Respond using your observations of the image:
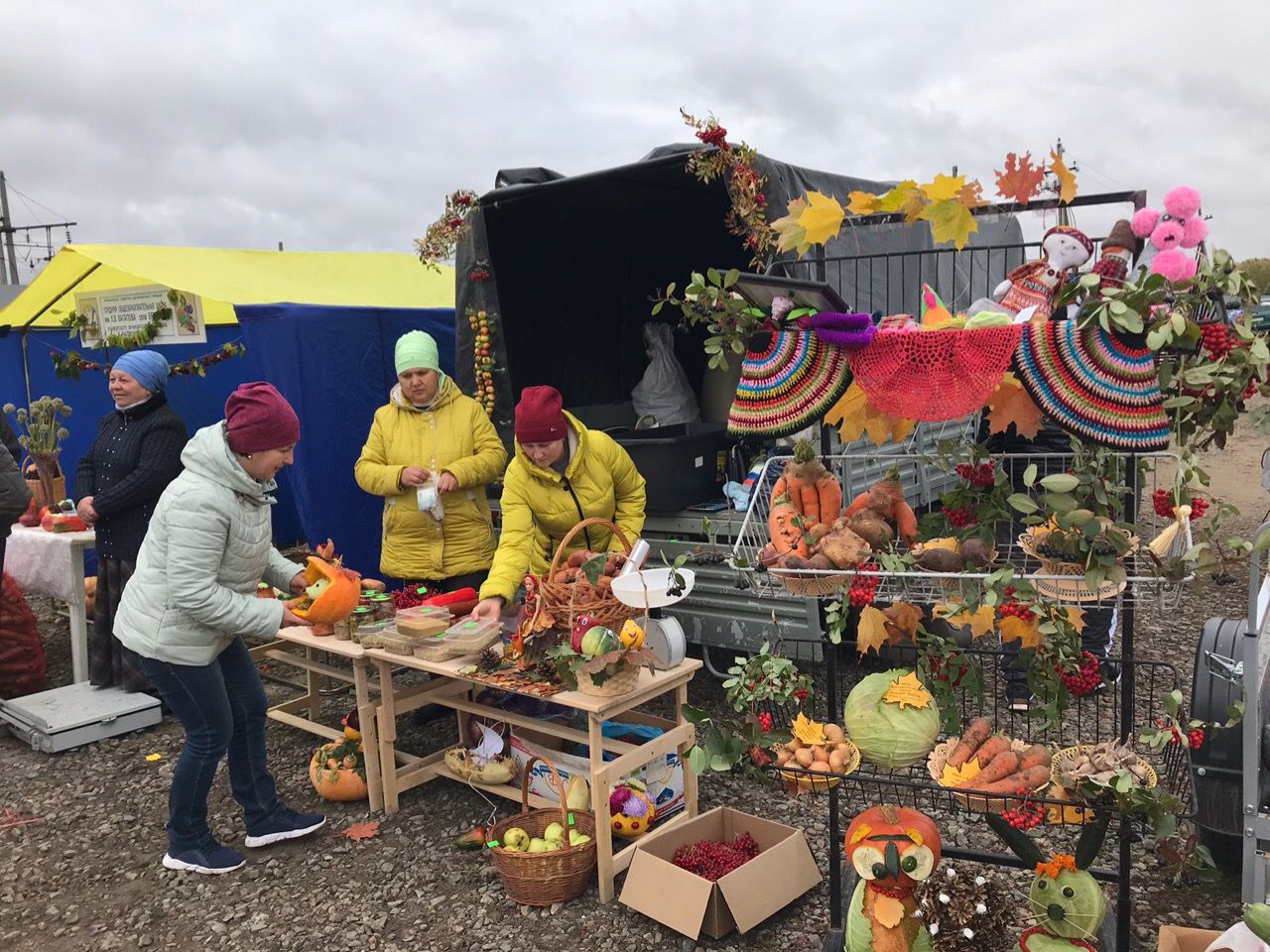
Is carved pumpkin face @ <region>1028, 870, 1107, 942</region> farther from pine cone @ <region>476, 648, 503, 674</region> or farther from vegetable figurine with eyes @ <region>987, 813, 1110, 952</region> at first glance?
pine cone @ <region>476, 648, 503, 674</region>

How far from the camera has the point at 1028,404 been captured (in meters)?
2.19

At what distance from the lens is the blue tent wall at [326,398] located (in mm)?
6414

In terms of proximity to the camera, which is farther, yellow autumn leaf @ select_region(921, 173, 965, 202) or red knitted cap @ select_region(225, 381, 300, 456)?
red knitted cap @ select_region(225, 381, 300, 456)

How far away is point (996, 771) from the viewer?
2271 millimetres

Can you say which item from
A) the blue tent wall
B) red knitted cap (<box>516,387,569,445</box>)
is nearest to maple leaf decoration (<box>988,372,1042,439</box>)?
red knitted cap (<box>516,387,569,445</box>)

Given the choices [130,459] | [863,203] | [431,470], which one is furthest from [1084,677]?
[130,459]

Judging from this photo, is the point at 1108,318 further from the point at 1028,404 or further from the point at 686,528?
the point at 686,528

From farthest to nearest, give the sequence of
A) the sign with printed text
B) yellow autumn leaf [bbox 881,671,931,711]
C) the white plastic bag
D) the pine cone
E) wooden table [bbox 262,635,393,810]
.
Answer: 1. the white plastic bag
2. the sign with printed text
3. wooden table [bbox 262,635,393,810]
4. the pine cone
5. yellow autumn leaf [bbox 881,671,931,711]

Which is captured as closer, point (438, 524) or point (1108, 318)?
point (1108, 318)

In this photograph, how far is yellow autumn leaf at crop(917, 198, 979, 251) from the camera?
2211mm

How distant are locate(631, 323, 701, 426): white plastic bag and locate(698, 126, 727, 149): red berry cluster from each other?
2.23m

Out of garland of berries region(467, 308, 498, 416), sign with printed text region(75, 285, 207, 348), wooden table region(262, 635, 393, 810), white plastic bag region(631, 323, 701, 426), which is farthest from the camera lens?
white plastic bag region(631, 323, 701, 426)

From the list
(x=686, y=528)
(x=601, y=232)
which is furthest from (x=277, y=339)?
(x=686, y=528)

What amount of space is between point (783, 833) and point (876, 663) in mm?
2275
